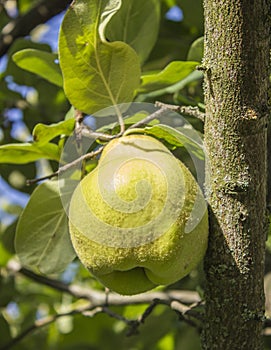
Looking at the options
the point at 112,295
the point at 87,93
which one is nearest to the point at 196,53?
the point at 87,93

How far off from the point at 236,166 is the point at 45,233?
386 millimetres

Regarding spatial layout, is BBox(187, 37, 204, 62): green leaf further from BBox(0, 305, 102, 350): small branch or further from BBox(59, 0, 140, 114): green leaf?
BBox(0, 305, 102, 350): small branch

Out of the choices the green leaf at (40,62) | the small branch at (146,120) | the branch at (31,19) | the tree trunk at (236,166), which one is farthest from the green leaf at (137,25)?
the branch at (31,19)

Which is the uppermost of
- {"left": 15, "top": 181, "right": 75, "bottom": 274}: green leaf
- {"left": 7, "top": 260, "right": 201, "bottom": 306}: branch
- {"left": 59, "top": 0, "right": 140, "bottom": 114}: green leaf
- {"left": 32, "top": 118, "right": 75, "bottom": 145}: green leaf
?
{"left": 59, "top": 0, "right": 140, "bottom": 114}: green leaf

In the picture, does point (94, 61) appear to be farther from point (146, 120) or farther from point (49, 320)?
point (49, 320)

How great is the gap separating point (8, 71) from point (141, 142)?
86 centimetres

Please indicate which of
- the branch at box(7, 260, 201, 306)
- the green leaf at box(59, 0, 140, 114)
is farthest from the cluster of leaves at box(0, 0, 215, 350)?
the branch at box(7, 260, 201, 306)

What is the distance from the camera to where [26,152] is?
3.50ft

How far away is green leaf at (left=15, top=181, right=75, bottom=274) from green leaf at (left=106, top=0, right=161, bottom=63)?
283 millimetres

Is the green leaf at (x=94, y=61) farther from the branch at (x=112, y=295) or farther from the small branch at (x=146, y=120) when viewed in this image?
the branch at (x=112, y=295)

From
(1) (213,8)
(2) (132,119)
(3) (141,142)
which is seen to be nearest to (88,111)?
(2) (132,119)

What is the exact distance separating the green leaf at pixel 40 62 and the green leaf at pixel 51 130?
0.19m

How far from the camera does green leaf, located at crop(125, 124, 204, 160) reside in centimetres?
87

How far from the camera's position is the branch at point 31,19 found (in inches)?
65.6
